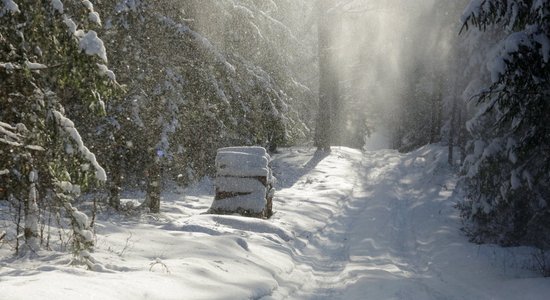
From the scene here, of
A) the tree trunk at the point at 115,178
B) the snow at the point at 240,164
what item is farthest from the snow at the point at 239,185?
the tree trunk at the point at 115,178

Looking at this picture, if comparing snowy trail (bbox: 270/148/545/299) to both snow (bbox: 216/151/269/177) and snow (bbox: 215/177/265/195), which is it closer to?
snow (bbox: 215/177/265/195)

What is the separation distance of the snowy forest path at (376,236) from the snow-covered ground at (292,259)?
30 millimetres

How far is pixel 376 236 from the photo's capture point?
440 inches

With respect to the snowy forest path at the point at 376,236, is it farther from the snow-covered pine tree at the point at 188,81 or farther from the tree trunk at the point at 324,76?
the tree trunk at the point at 324,76

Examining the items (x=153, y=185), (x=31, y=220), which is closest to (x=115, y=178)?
(x=153, y=185)

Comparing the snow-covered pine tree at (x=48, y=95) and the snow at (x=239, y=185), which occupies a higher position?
the snow-covered pine tree at (x=48, y=95)

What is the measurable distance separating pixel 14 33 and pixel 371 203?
40.8 ft

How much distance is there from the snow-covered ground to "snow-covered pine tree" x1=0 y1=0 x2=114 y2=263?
834mm

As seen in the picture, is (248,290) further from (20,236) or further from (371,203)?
(371,203)

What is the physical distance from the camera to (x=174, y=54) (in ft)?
37.7

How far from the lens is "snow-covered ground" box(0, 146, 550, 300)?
17.9 ft

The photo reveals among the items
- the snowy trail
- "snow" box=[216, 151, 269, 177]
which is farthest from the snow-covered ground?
"snow" box=[216, 151, 269, 177]

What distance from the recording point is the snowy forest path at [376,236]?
24.0 feet

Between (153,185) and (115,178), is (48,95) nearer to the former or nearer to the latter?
(115,178)
